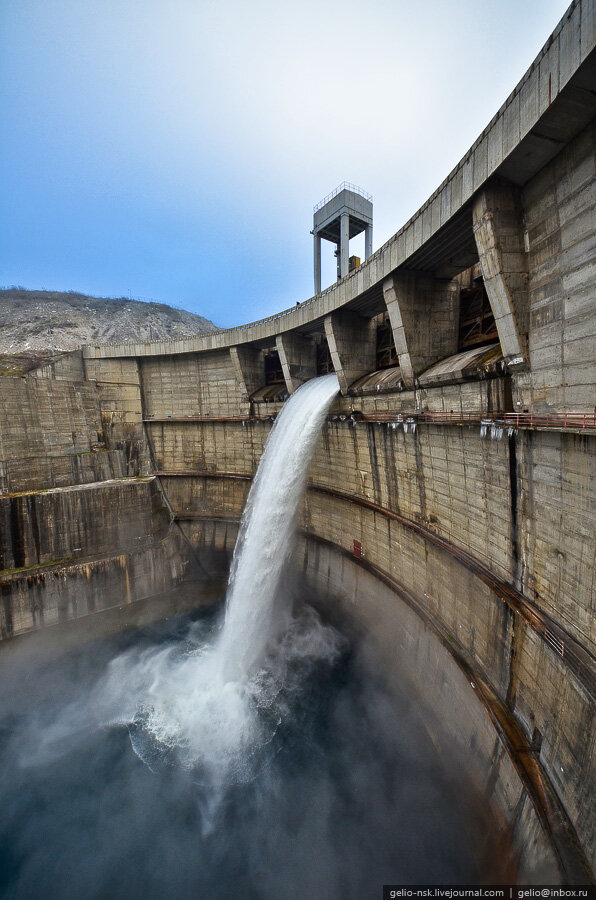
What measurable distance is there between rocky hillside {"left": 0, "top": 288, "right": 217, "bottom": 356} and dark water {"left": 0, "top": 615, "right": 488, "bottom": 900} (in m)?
40.3

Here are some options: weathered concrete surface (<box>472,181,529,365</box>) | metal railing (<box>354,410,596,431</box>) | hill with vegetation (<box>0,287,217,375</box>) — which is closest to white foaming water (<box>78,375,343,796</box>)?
metal railing (<box>354,410,596,431</box>)

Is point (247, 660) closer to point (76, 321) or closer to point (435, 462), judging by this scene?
point (435, 462)

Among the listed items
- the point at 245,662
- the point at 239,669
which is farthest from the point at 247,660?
the point at 239,669

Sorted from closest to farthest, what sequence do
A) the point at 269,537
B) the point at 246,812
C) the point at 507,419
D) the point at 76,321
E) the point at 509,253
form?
the point at 509,253 < the point at 507,419 < the point at 246,812 < the point at 269,537 < the point at 76,321

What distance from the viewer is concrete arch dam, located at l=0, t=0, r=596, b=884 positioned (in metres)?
5.93

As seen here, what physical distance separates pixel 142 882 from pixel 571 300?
15943mm

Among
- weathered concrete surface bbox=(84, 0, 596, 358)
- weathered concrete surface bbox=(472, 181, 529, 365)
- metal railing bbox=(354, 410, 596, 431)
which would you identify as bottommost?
metal railing bbox=(354, 410, 596, 431)

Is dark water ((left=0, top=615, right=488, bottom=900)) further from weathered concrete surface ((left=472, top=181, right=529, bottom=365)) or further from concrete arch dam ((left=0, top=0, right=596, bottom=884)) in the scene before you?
weathered concrete surface ((left=472, top=181, right=529, bottom=365))

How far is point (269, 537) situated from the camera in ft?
50.9

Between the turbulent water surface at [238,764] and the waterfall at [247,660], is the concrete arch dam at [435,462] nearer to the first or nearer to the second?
the turbulent water surface at [238,764]

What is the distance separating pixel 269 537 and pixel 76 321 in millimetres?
53137

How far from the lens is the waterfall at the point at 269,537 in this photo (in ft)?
49.2

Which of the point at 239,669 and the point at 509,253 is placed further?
the point at 239,669

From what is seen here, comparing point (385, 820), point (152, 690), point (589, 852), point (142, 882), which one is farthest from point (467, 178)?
point (152, 690)
